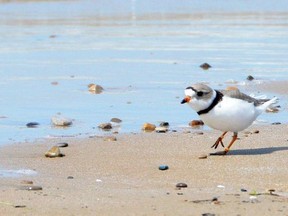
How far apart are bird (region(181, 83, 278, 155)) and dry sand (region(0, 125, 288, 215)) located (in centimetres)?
27

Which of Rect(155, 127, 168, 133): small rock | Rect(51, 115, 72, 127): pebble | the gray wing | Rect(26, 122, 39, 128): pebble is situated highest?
the gray wing

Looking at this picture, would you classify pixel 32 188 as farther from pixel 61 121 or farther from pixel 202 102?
pixel 61 121

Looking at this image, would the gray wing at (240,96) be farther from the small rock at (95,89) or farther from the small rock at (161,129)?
the small rock at (95,89)

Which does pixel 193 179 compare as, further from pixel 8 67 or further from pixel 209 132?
pixel 8 67

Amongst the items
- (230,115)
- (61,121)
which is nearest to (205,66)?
(61,121)

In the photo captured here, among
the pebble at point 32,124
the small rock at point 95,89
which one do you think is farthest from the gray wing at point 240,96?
the small rock at point 95,89

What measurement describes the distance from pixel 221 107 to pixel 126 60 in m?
7.13

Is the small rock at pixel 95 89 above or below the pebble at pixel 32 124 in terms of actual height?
below

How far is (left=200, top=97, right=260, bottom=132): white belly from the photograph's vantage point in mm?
7359

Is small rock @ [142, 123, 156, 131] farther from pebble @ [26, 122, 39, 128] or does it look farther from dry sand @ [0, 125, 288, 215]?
pebble @ [26, 122, 39, 128]

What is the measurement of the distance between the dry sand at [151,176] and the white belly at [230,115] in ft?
0.83

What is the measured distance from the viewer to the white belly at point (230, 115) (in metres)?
7.36

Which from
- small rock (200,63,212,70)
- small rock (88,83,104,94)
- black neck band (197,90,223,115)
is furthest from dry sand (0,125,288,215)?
small rock (200,63,212,70)

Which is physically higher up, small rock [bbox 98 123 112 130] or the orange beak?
the orange beak
